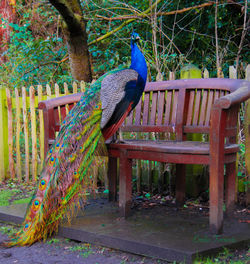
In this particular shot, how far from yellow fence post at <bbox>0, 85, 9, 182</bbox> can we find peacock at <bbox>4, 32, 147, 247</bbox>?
2788 mm

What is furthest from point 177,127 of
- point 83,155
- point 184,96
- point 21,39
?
point 21,39

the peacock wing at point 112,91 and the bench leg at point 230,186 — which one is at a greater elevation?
the peacock wing at point 112,91

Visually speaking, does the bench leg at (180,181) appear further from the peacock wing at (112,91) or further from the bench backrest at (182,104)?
the peacock wing at (112,91)

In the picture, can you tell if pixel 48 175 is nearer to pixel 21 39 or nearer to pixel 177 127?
pixel 177 127

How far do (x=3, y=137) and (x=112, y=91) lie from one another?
10.5ft

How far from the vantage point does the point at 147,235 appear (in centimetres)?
312

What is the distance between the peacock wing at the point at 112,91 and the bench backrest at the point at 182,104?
634 mm

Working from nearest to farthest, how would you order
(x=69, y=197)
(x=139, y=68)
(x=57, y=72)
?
(x=69, y=197) < (x=139, y=68) < (x=57, y=72)

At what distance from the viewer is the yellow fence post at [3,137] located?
6121mm

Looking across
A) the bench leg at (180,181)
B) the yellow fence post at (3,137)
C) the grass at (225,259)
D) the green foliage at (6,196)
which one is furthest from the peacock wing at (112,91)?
the yellow fence post at (3,137)

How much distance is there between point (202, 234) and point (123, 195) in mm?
811

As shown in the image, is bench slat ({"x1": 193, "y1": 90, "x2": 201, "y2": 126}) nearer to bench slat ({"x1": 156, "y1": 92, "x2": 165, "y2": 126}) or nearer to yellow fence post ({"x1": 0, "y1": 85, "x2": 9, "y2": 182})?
bench slat ({"x1": 156, "y1": 92, "x2": 165, "y2": 126})

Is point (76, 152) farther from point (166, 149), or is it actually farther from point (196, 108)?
point (196, 108)

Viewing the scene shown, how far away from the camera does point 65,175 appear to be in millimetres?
3328
